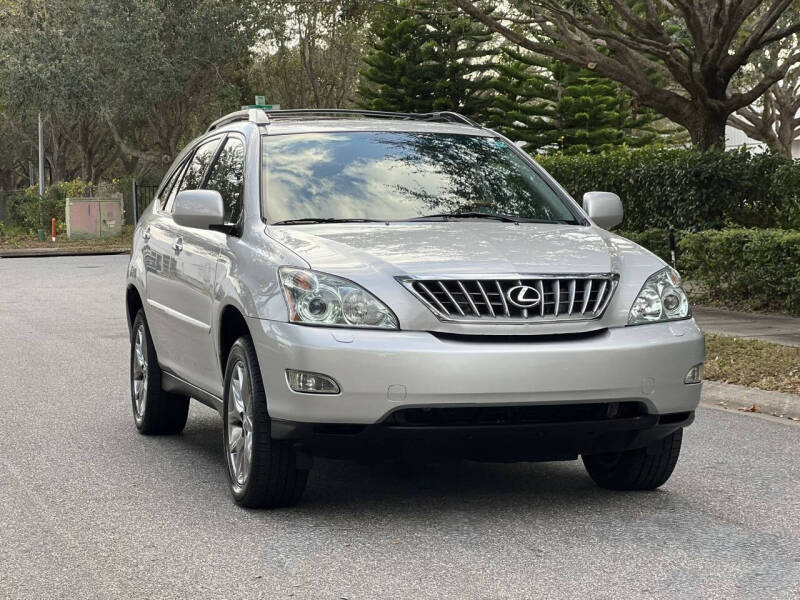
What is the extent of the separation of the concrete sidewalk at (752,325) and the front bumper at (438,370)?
6.93 m

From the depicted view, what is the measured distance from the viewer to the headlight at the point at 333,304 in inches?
229

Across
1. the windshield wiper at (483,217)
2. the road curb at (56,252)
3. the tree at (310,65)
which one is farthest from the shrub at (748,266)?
the tree at (310,65)

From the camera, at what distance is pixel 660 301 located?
6.24m

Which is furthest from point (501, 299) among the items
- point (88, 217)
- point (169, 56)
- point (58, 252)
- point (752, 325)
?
point (169, 56)

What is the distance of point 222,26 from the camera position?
154ft

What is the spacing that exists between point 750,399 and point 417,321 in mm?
4830

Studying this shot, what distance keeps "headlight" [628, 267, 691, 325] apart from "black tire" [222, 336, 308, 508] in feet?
5.41

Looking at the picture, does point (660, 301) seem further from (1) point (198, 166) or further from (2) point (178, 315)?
(1) point (198, 166)

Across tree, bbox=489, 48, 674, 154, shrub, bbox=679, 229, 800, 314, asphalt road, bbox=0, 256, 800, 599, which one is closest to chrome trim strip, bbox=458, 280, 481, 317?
asphalt road, bbox=0, 256, 800, 599

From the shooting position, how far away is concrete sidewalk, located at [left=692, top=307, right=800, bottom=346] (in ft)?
42.7

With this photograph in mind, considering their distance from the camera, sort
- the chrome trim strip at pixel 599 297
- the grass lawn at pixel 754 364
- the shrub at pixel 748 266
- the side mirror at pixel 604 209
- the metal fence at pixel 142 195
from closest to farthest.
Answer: the chrome trim strip at pixel 599 297 → the side mirror at pixel 604 209 → the grass lawn at pixel 754 364 → the shrub at pixel 748 266 → the metal fence at pixel 142 195

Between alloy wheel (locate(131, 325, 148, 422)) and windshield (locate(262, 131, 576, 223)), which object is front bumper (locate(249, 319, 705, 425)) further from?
alloy wheel (locate(131, 325, 148, 422))

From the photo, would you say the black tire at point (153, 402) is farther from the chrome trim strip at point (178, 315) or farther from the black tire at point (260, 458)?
the black tire at point (260, 458)

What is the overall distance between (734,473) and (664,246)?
11889 millimetres
